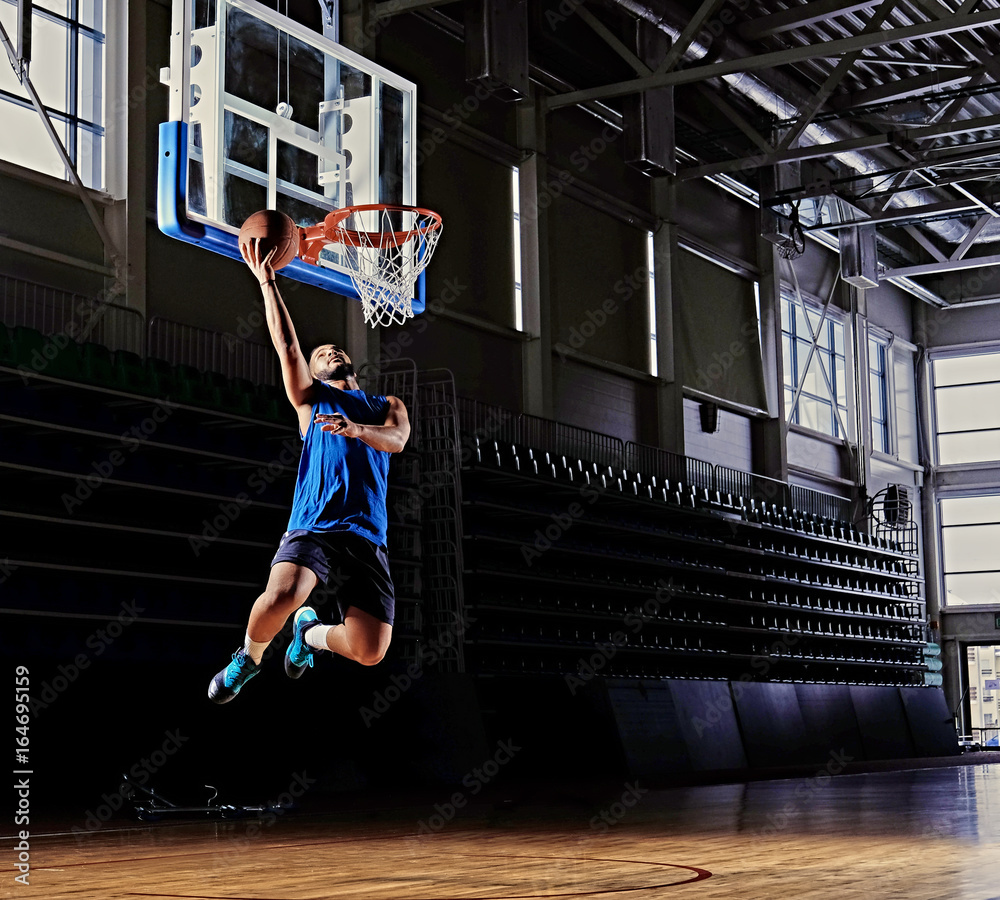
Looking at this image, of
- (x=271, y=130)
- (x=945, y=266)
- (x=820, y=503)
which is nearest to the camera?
(x=271, y=130)

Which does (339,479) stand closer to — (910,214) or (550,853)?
(550,853)

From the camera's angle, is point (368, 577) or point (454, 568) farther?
point (454, 568)

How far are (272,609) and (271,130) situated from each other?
382 cm

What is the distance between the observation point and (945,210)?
918 inches

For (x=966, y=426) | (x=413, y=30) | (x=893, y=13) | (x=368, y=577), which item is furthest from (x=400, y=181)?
(x=966, y=426)

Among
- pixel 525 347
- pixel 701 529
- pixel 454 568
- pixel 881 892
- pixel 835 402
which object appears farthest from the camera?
pixel 835 402

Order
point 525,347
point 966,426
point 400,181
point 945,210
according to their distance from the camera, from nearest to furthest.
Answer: point 400,181
point 525,347
point 945,210
point 966,426

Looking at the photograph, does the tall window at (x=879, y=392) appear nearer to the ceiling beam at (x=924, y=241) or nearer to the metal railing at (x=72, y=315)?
the ceiling beam at (x=924, y=241)

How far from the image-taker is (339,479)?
645 cm

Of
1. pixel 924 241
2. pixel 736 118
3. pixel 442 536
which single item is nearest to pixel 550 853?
pixel 442 536

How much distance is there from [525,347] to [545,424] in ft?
3.75

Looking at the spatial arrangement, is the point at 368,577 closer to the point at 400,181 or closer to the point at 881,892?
the point at 881,892

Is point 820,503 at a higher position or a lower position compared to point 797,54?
lower

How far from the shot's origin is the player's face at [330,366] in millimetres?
6637
